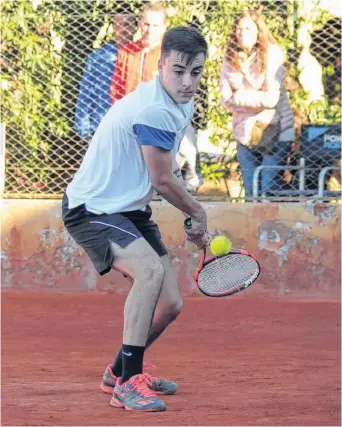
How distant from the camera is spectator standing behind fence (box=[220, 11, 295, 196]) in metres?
9.45

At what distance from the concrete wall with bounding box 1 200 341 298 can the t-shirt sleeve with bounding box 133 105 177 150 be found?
4.32 meters

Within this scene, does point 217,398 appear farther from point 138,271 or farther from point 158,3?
point 158,3

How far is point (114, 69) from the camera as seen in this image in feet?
31.8

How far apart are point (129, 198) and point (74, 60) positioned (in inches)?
191

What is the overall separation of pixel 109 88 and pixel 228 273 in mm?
4362

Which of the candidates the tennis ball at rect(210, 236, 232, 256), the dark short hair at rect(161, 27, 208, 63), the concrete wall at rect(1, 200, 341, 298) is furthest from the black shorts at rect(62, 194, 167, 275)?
the concrete wall at rect(1, 200, 341, 298)

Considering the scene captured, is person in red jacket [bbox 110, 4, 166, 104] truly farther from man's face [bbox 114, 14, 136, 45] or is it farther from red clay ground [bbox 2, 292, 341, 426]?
red clay ground [bbox 2, 292, 341, 426]

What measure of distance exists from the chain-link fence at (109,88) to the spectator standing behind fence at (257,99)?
0.17ft

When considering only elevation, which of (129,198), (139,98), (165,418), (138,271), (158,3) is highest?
(158,3)

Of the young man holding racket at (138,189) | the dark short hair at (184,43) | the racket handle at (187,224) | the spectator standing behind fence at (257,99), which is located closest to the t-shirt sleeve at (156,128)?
the young man holding racket at (138,189)

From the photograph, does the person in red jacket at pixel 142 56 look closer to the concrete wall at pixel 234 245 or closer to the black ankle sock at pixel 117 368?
the concrete wall at pixel 234 245

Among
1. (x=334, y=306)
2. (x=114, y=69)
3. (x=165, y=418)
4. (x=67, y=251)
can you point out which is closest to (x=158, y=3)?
(x=114, y=69)

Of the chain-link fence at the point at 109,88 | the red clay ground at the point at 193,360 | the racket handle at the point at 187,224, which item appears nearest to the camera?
the red clay ground at the point at 193,360

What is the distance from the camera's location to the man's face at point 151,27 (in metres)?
9.55
